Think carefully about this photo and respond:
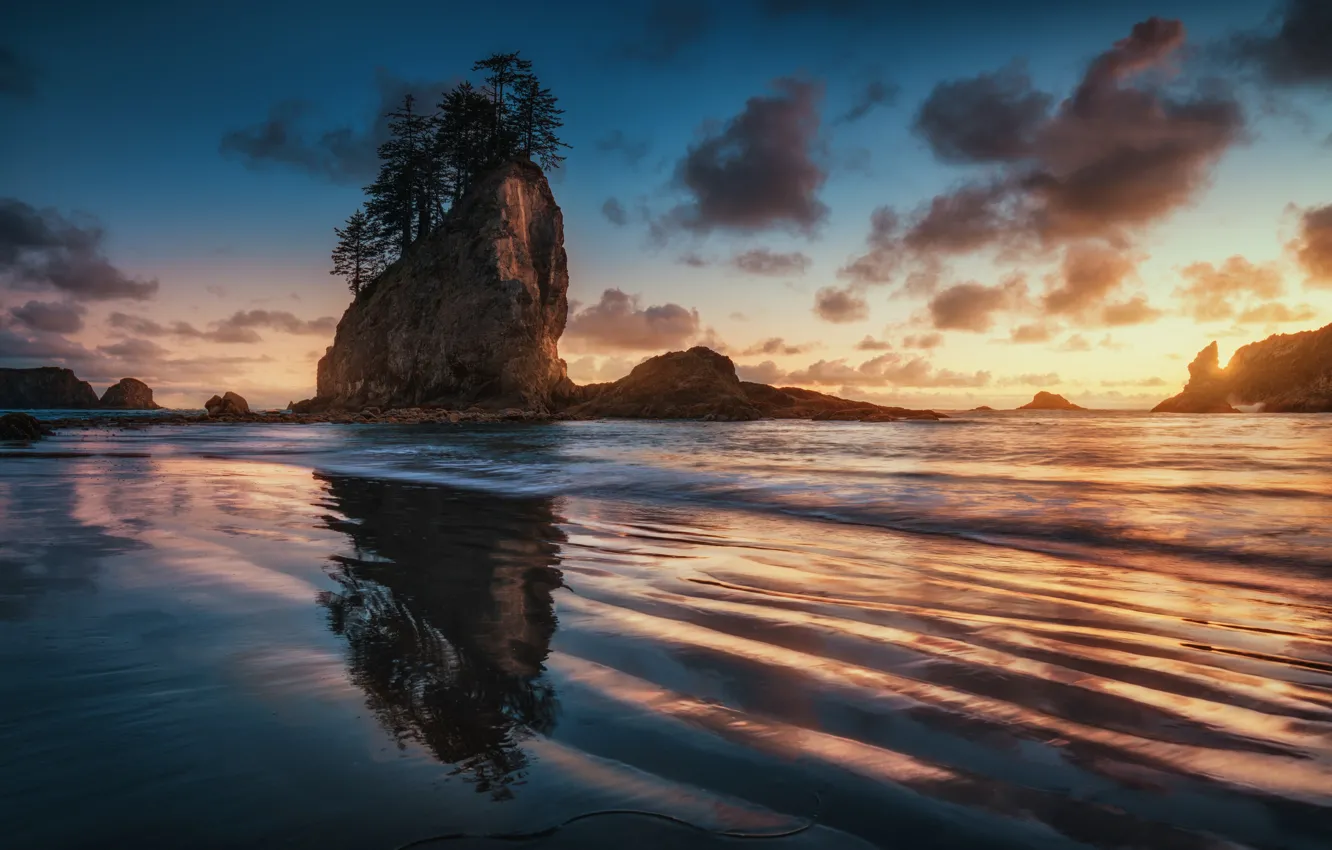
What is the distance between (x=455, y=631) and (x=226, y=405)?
56688 mm

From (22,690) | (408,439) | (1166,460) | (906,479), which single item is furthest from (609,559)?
(408,439)

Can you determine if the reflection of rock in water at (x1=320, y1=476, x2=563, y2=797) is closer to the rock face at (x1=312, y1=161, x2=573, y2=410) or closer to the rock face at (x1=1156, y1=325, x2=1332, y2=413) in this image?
the rock face at (x1=312, y1=161, x2=573, y2=410)

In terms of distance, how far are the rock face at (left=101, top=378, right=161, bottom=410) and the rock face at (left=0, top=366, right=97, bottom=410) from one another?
633 cm

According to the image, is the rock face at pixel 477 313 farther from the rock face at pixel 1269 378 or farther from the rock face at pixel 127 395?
the rock face at pixel 1269 378

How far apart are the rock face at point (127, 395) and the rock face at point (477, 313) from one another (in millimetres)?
86238

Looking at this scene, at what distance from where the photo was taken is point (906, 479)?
12.3 meters

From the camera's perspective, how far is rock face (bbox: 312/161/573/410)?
4744 centimetres

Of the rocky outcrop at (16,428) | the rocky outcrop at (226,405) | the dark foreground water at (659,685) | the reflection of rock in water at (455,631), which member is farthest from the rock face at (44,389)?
the reflection of rock in water at (455,631)

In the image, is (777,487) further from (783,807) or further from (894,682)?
(783,807)

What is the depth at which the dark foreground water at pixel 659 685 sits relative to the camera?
5.60ft

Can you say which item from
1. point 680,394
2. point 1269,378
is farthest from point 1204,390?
point 680,394

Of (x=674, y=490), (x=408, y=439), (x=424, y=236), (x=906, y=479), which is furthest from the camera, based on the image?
(x=424, y=236)

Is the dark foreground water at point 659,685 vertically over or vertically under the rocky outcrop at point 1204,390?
under

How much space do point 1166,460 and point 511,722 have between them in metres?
19.0
